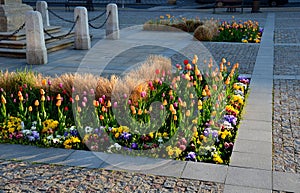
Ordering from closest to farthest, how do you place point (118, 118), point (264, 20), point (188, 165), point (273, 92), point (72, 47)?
point (188, 165) < point (118, 118) < point (273, 92) < point (72, 47) < point (264, 20)

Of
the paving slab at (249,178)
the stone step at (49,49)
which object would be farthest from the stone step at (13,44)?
the paving slab at (249,178)

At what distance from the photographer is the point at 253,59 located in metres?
10.2

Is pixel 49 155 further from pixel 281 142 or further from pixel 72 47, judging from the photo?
pixel 72 47

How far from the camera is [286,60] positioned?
10.1m

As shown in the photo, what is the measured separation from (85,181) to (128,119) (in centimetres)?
146

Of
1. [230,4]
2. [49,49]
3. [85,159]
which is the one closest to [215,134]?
[85,159]

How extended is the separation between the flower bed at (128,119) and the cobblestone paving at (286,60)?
110 inches

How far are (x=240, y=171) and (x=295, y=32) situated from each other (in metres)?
12.6

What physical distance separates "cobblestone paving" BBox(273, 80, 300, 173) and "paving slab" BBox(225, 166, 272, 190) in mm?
232

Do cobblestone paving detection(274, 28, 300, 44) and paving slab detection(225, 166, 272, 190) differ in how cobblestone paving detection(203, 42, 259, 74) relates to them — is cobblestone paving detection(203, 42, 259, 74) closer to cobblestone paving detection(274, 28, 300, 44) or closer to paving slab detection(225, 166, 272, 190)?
cobblestone paving detection(274, 28, 300, 44)

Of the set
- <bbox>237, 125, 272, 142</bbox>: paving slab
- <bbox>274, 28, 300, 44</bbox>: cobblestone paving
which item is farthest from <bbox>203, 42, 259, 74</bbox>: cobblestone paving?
<bbox>237, 125, 272, 142</bbox>: paving slab

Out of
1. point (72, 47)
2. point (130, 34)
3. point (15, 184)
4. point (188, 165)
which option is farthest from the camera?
point (130, 34)

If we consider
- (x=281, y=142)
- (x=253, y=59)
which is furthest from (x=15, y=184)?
(x=253, y=59)

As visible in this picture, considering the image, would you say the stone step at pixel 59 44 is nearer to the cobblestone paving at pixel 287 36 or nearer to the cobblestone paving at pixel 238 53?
the cobblestone paving at pixel 238 53
